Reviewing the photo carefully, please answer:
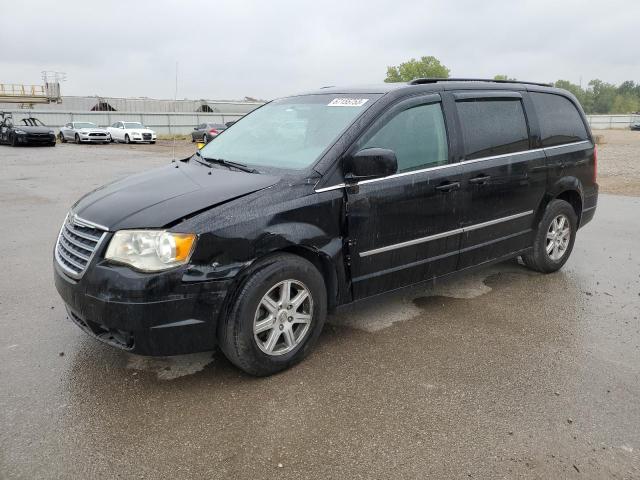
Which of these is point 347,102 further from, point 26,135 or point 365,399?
point 26,135

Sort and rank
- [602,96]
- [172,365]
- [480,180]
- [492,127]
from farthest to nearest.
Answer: [602,96] < [492,127] < [480,180] < [172,365]

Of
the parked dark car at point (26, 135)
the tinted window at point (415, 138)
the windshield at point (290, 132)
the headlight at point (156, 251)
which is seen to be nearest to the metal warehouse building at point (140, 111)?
the parked dark car at point (26, 135)

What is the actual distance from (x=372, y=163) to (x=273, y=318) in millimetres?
1150

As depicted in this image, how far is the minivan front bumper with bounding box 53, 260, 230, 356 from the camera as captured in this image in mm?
2787

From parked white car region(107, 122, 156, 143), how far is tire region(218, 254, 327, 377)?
31.2 m

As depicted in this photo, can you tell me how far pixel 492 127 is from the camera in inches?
173

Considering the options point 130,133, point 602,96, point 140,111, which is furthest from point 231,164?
point 602,96

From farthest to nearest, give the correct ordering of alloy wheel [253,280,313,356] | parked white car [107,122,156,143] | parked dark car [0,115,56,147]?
parked white car [107,122,156,143] → parked dark car [0,115,56,147] → alloy wheel [253,280,313,356]

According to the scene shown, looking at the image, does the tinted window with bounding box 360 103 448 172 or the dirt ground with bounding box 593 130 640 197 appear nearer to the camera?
the tinted window with bounding box 360 103 448 172

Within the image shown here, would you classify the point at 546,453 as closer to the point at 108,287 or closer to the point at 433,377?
the point at 433,377

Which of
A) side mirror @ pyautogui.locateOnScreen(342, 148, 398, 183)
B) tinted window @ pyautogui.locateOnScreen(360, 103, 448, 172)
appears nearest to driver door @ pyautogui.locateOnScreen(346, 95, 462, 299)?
tinted window @ pyautogui.locateOnScreen(360, 103, 448, 172)

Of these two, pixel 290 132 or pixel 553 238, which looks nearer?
pixel 290 132

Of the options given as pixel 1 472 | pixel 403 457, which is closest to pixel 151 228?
pixel 1 472

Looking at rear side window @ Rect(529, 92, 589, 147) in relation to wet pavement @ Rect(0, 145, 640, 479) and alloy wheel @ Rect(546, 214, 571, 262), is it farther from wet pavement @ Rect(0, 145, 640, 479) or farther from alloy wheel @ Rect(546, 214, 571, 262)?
wet pavement @ Rect(0, 145, 640, 479)
